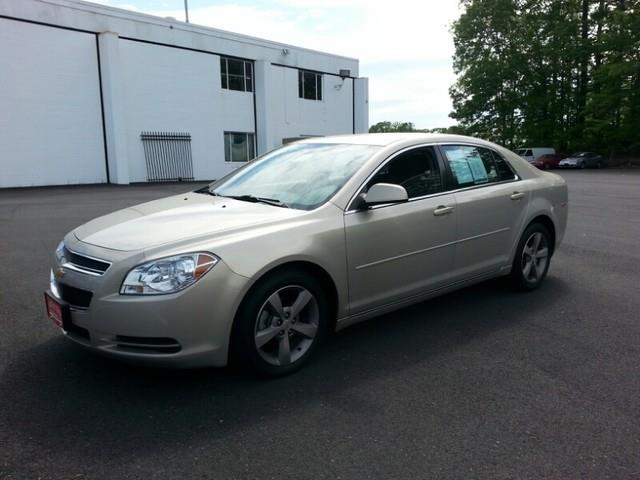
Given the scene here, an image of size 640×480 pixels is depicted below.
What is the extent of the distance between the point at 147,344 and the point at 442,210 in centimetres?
252

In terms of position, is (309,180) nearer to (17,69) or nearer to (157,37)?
(17,69)

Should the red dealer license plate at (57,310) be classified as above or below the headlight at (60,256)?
below

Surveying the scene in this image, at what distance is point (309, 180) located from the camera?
4.15 metres

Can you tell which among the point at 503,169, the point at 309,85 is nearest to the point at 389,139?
the point at 503,169

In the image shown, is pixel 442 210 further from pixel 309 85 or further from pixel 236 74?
pixel 309 85

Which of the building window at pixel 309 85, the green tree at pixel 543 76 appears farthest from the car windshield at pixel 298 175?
the green tree at pixel 543 76

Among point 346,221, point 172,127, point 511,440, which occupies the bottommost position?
point 511,440

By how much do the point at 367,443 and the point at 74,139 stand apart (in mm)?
23082

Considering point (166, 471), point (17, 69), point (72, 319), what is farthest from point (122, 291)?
point (17, 69)

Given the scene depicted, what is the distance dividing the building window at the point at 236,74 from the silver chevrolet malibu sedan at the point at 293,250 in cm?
2470

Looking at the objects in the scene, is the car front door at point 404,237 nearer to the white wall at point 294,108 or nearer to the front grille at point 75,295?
the front grille at point 75,295

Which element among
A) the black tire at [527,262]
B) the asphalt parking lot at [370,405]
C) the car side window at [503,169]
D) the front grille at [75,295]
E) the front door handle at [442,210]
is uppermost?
the car side window at [503,169]

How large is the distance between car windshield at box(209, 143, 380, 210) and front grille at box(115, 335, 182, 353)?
1.30m

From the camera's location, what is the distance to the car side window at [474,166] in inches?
185
